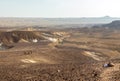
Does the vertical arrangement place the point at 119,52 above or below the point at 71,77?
below

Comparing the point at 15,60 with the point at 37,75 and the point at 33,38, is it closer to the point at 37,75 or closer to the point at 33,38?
the point at 37,75

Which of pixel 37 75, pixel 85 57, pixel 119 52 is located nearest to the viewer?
pixel 37 75

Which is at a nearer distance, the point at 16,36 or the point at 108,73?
the point at 108,73

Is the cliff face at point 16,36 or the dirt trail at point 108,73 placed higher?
the dirt trail at point 108,73

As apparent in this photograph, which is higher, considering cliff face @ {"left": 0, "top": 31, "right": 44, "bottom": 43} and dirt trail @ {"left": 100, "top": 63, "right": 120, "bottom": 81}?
dirt trail @ {"left": 100, "top": 63, "right": 120, "bottom": 81}

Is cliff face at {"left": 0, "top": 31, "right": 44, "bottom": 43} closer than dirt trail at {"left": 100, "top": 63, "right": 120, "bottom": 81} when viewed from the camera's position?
No

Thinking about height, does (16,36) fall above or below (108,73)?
below

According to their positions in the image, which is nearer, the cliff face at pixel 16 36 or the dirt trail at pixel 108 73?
the dirt trail at pixel 108 73

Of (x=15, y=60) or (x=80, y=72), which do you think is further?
(x=15, y=60)

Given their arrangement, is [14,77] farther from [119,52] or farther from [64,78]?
[119,52]

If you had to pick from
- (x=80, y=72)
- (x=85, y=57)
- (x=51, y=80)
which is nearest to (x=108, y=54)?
(x=85, y=57)

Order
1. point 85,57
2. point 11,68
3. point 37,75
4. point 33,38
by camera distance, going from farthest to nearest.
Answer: point 33,38
point 85,57
point 11,68
point 37,75
